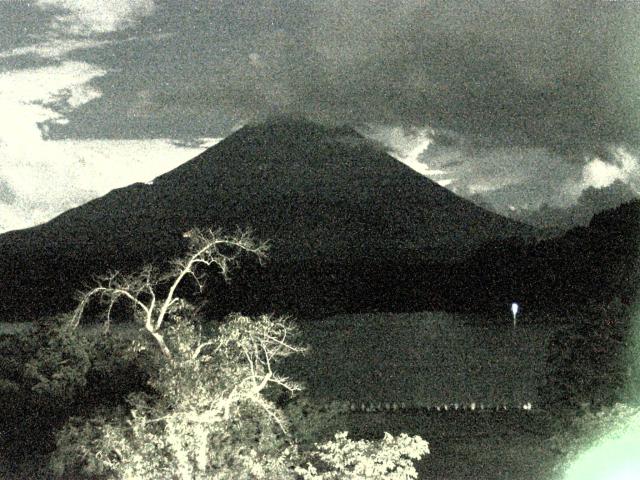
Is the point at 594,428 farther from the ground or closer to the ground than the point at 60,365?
closer to the ground

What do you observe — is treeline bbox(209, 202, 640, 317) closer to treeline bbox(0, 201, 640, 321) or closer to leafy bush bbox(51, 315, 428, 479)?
treeline bbox(0, 201, 640, 321)

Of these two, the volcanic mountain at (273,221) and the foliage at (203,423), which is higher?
the volcanic mountain at (273,221)

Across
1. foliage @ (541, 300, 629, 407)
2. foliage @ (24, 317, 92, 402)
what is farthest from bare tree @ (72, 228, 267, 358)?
foliage @ (541, 300, 629, 407)

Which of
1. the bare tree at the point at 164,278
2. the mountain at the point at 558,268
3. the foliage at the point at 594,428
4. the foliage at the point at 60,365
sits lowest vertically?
the foliage at the point at 594,428

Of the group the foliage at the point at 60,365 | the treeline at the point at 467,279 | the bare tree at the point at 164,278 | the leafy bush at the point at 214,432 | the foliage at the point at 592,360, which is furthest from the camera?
the treeline at the point at 467,279

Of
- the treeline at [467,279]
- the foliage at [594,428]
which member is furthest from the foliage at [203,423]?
the treeline at [467,279]

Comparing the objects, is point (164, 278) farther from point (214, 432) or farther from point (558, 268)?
point (558, 268)

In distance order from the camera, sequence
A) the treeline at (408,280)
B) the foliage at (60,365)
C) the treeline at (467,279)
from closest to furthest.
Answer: the foliage at (60,365), the treeline at (467,279), the treeline at (408,280)

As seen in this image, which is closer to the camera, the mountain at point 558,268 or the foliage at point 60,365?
the foliage at point 60,365

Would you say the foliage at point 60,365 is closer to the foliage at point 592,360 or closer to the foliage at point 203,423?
the foliage at point 203,423

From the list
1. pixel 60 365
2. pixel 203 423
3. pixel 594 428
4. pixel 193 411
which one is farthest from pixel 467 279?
pixel 193 411
